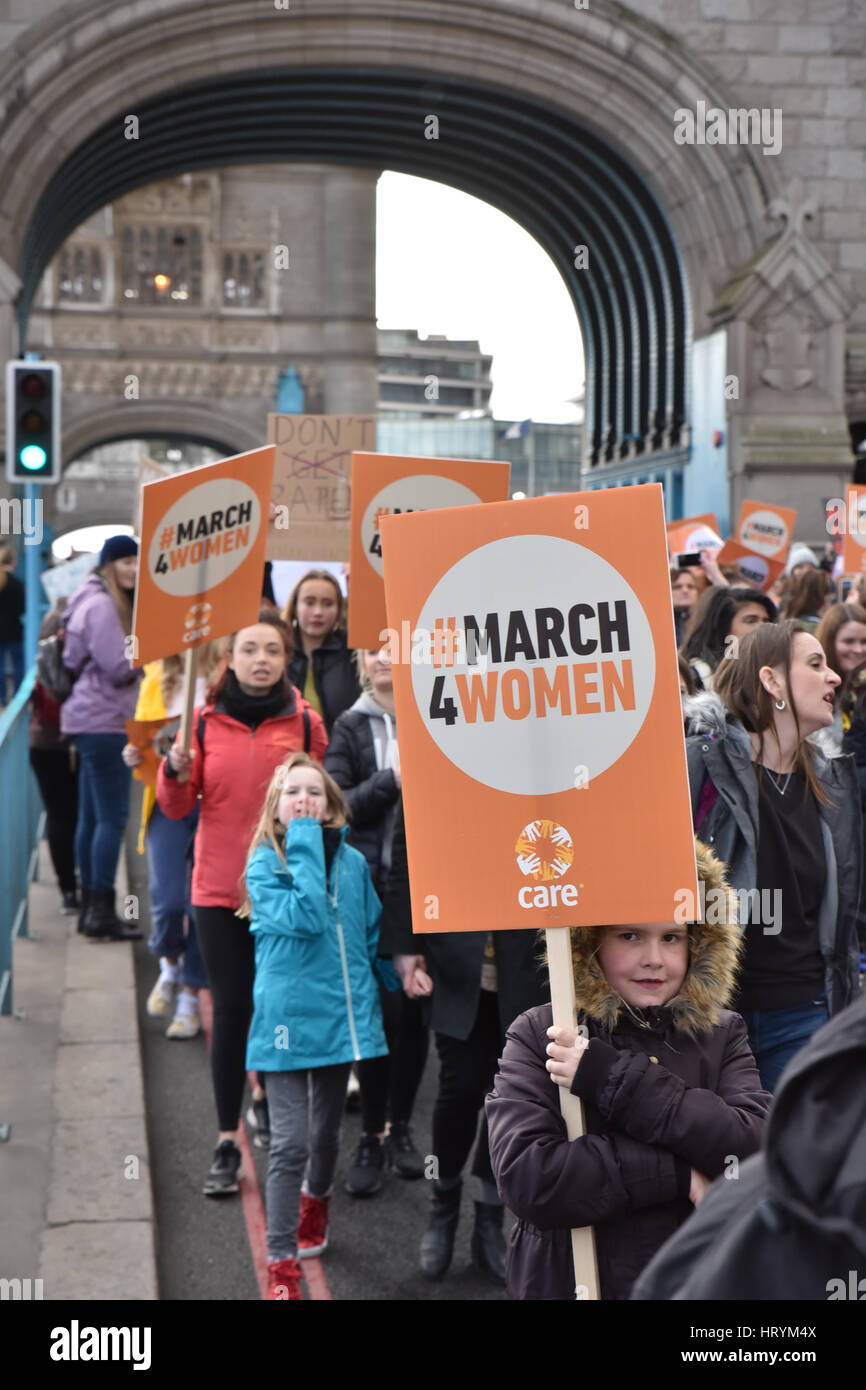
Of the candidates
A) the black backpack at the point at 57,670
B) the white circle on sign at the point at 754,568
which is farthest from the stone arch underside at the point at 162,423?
the black backpack at the point at 57,670

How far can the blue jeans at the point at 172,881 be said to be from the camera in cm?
712

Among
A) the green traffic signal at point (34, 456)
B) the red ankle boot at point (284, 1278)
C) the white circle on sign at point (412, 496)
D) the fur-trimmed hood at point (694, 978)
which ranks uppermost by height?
the green traffic signal at point (34, 456)

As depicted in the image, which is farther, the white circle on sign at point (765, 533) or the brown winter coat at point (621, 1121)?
the white circle on sign at point (765, 533)

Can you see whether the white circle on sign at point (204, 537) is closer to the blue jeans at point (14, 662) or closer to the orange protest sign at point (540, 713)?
the orange protest sign at point (540, 713)

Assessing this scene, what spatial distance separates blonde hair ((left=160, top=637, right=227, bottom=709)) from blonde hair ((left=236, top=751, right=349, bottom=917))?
167 cm

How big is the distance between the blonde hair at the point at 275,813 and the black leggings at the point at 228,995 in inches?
14.3

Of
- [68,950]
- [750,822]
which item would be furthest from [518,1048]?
[68,950]

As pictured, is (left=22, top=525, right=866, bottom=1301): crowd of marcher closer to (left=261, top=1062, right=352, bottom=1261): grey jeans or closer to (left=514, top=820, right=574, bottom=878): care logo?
(left=261, top=1062, right=352, bottom=1261): grey jeans

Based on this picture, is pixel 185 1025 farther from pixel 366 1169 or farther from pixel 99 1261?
pixel 99 1261

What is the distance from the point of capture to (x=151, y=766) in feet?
23.4

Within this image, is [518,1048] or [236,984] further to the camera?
[236,984]
